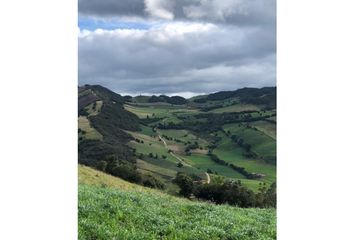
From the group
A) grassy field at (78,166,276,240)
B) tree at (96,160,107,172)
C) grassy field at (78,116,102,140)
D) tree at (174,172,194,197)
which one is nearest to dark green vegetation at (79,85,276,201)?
grassy field at (78,116,102,140)

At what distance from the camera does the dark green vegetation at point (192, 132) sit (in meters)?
9.71

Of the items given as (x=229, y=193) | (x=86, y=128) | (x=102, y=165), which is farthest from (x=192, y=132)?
(x=102, y=165)

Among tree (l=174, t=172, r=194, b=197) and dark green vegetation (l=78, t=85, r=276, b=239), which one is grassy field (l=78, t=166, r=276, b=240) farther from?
tree (l=174, t=172, r=194, b=197)

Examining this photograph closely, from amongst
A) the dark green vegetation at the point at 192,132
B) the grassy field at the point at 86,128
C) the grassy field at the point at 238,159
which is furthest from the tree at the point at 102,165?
the grassy field at the point at 238,159

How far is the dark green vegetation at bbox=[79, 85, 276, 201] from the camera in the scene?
31.9 feet

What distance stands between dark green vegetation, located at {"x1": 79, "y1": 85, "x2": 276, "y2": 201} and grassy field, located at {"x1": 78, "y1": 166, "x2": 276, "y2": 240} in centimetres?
85

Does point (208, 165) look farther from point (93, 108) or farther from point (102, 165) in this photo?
point (102, 165)

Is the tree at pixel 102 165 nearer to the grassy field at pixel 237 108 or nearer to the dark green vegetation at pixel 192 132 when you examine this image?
the dark green vegetation at pixel 192 132

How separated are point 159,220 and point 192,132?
Answer: 2133mm

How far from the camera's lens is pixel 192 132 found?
10664 millimetres

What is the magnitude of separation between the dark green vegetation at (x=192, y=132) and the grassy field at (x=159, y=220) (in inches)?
33.4
